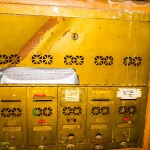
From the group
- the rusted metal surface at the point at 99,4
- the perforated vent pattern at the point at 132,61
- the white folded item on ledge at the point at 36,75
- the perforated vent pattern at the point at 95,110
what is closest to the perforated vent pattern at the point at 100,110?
the perforated vent pattern at the point at 95,110

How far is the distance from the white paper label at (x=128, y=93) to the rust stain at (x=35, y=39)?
98 cm

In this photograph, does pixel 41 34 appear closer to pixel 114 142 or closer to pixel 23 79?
pixel 23 79

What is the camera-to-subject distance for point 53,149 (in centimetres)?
222

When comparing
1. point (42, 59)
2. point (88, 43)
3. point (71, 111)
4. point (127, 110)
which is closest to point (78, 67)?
point (88, 43)

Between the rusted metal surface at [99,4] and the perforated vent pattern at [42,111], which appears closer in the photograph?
the rusted metal surface at [99,4]

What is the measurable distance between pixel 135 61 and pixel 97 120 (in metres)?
0.75

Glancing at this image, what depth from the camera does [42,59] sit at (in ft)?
6.59

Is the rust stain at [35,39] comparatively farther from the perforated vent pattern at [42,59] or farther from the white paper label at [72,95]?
the white paper label at [72,95]

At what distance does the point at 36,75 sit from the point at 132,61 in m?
0.99

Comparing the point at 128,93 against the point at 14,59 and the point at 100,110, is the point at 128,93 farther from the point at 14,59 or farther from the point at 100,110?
the point at 14,59

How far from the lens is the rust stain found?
1.93 meters

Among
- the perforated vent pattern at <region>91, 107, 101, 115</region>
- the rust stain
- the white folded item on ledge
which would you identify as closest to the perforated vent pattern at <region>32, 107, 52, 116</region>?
the white folded item on ledge

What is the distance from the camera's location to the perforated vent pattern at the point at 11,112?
2074 millimetres

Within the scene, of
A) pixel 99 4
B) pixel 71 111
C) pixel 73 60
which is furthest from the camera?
pixel 71 111
